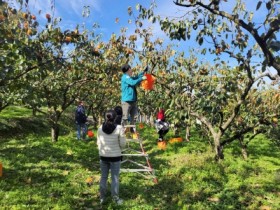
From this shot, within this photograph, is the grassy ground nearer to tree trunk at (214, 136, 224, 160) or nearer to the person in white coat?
tree trunk at (214, 136, 224, 160)

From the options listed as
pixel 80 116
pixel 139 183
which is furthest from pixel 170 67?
pixel 139 183

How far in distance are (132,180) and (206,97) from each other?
374 cm

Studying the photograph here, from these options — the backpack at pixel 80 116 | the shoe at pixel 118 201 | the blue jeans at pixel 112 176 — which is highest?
the backpack at pixel 80 116

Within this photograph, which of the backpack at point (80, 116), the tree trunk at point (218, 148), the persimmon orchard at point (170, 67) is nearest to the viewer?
the persimmon orchard at point (170, 67)

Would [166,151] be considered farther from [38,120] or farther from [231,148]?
[38,120]

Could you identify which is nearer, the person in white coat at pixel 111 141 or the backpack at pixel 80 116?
the person in white coat at pixel 111 141

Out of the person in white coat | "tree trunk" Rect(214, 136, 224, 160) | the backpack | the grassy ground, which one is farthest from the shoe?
the backpack

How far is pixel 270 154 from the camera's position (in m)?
19.3

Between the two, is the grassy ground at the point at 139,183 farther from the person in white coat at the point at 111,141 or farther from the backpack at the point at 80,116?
the backpack at the point at 80,116

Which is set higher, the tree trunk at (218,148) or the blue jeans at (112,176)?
the tree trunk at (218,148)

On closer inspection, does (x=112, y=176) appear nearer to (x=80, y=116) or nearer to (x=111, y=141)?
(x=111, y=141)

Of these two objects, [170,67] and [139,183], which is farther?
[170,67]

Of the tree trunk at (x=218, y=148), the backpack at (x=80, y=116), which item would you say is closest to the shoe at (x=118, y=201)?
the tree trunk at (x=218, y=148)

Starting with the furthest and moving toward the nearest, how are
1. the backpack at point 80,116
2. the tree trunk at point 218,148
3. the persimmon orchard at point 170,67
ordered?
the backpack at point 80,116 → the tree trunk at point 218,148 → the persimmon orchard at point 170,67
